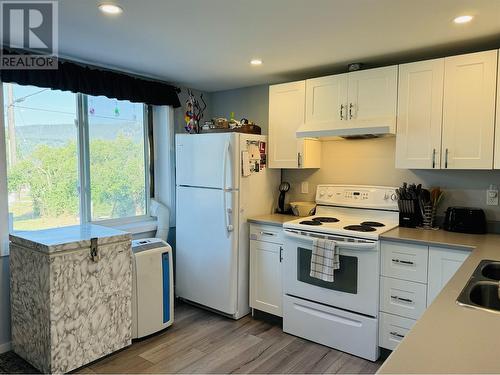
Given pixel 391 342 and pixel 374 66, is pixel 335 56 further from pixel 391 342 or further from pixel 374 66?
pixel 391 342

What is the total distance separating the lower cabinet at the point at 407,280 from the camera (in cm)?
236

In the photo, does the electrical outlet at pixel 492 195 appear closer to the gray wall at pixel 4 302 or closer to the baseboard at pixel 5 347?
the gray wall at pixel 4 302

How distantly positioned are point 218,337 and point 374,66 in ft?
8.72

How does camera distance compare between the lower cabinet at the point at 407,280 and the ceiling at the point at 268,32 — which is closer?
the ceiling at the point at 268,32

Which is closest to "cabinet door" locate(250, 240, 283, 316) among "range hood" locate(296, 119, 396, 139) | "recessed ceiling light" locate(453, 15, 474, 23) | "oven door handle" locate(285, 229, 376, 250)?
"oven door handle" locate(285, 229, 376, 250)

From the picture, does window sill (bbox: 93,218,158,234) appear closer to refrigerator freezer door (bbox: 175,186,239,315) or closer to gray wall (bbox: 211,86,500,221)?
refrigerator freezer door (bbox: 175,186,239,315)

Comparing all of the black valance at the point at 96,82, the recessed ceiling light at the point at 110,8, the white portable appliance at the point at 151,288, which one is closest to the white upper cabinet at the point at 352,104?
the black valance at the point at 96,82

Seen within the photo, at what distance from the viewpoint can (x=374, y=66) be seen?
3.12 meters

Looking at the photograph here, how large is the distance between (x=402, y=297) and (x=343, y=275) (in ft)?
1.38

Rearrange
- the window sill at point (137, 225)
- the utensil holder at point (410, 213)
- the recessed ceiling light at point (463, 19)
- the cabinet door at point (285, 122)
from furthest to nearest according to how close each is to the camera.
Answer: the window sill at point (137, 225)
the cabinet door at point (285, 122)
the utensil holder at point (410, 213)
the recessed ceiling light at point (463, 19)

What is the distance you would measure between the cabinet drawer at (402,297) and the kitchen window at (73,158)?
2.47 meters

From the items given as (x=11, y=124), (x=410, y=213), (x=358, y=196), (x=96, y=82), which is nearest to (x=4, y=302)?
(x=11, y=124)

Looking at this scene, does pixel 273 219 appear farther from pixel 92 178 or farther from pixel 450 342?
pixel 450 342

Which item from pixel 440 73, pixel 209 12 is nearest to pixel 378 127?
pixel 440 73
